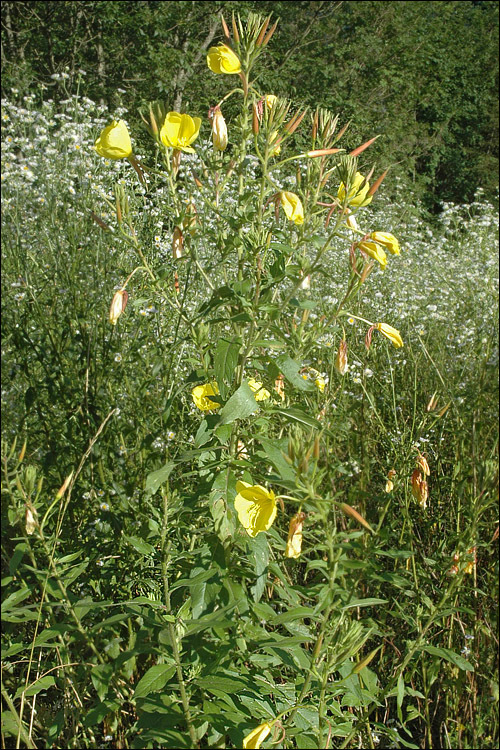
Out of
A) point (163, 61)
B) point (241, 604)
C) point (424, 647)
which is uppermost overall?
point (163, 61)

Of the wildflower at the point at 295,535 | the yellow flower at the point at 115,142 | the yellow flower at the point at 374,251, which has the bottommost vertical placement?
the wildflower at the point at 295,535

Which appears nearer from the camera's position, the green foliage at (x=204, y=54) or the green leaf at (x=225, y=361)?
the green leaf at (x=225, y=361)

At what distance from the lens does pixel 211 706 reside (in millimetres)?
1145

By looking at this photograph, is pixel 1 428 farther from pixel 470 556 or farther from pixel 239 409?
pixel 470 556

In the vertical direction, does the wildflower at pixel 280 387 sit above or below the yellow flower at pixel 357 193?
below

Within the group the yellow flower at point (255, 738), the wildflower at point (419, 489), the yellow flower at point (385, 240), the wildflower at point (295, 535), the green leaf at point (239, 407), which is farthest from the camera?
the wildflower at point (419, 489)

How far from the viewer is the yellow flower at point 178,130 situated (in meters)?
1.33

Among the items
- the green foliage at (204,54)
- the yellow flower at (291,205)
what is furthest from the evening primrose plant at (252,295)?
the green foliage at (204,54)

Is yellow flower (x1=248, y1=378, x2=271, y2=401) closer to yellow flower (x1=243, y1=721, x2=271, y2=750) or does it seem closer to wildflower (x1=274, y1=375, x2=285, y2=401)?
wildflower (x1=274, y1=375, x2=285, y2=401)

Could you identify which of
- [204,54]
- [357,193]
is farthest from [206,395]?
[204,54]

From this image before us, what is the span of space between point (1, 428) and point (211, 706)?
1609mm

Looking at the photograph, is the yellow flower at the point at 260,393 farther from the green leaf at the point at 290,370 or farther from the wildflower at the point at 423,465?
the wildflower at the point at 423,465

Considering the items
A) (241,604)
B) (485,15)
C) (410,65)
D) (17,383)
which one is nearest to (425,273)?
(17,383)

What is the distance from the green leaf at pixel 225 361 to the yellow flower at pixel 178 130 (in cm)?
43
